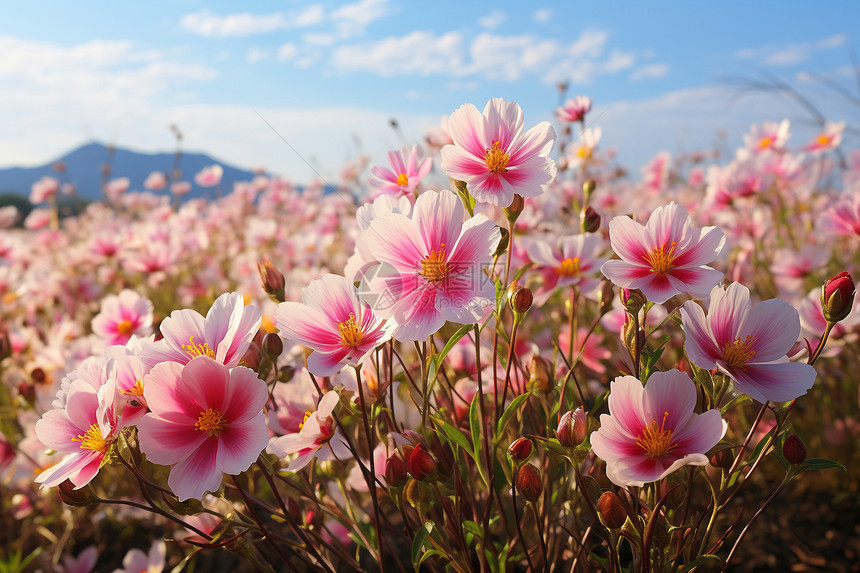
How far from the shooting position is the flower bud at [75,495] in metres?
0.72

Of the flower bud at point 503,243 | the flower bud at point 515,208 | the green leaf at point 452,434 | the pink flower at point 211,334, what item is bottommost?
the green leaf at point 452,434

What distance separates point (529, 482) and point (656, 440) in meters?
0.16

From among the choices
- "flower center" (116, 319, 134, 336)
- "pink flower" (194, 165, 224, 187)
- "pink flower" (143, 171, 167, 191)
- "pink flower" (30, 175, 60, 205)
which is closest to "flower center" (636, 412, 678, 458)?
"flower center" (116, 319, 134, 336)

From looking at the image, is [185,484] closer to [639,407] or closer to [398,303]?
[398,303]

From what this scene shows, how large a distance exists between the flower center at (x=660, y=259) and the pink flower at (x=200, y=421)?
511 millimetres

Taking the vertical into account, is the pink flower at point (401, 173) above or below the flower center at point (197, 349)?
above

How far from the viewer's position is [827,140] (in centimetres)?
253

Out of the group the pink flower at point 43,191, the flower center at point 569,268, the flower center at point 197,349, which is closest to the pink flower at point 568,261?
the flower center at point 569,268

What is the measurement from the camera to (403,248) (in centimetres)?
72

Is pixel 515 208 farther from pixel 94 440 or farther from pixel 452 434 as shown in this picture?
pixel 94 440

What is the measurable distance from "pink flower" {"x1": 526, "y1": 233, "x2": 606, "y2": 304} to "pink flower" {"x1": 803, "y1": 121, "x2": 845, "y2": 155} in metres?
1.83

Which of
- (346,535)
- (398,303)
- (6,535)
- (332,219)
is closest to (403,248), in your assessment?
(398,303)

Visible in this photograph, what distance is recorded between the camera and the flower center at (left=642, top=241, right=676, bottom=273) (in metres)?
0.75

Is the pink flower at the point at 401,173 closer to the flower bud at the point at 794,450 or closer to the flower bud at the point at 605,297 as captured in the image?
the flower bud at the point at 605,297
